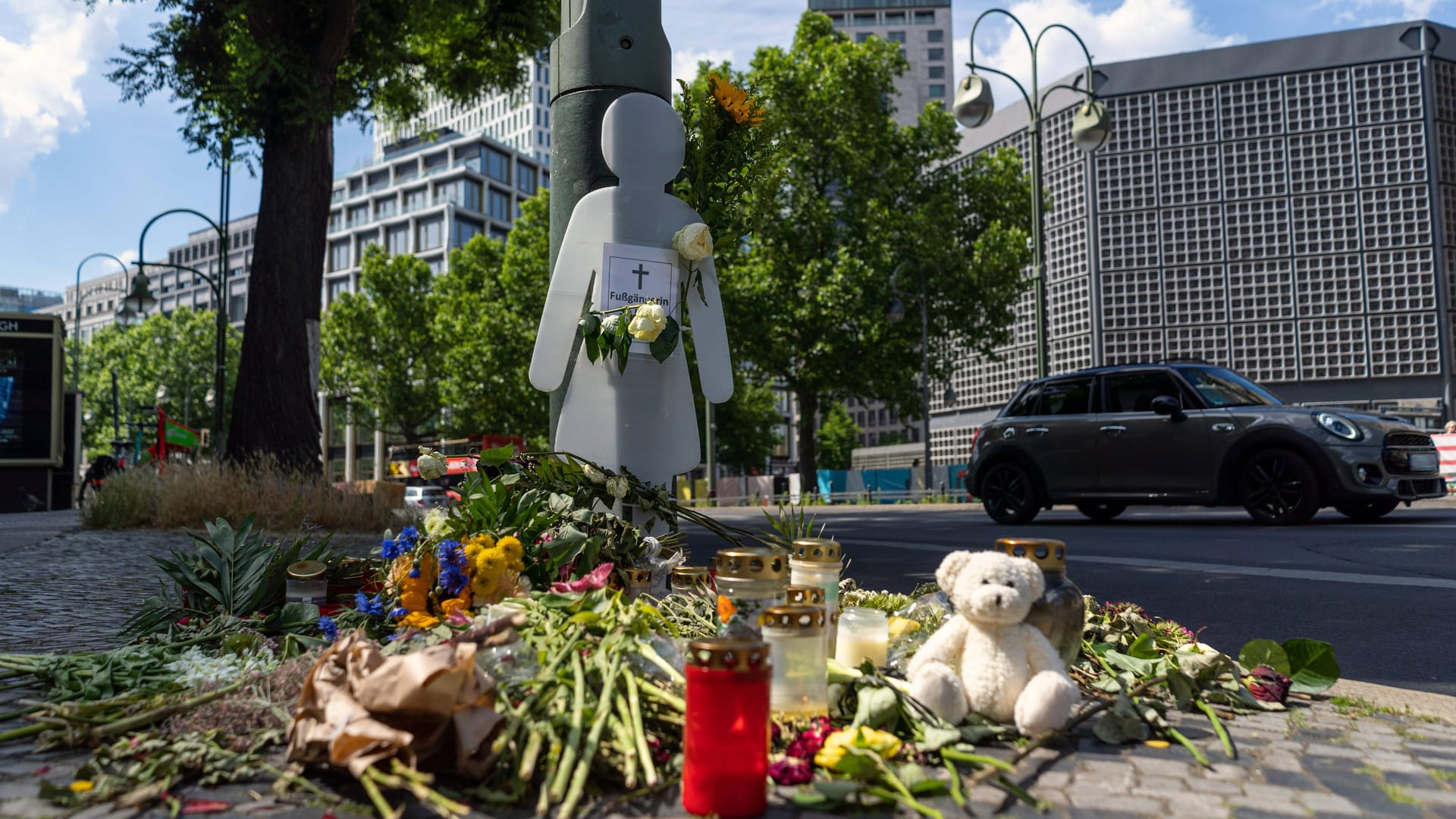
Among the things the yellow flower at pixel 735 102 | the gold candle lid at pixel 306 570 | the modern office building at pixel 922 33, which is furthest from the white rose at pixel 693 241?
the modern office building at pixel 922 33

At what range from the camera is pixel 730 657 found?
5.57 ft

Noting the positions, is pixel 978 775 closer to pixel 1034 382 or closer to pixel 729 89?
pixel 729 89

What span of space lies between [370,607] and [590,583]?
708 mm

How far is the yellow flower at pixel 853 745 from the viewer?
188 centimetres

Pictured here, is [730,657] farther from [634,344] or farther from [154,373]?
[154,373]

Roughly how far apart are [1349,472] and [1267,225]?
4536 cm

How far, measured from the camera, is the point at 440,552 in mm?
2750

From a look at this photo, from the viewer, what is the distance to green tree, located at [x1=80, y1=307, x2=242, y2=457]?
60562mm

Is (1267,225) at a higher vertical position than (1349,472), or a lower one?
higher

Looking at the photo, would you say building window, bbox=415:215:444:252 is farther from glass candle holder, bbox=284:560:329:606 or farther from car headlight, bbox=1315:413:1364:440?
glass candle holder, bbox=284:560:329:606

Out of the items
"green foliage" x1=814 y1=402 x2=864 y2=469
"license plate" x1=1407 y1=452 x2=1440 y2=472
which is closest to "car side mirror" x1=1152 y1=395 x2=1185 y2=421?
"license plate" x1=1407 y1=452 x2=1440 y2=472

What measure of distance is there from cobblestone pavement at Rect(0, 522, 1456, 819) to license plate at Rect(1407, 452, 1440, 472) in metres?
8.20

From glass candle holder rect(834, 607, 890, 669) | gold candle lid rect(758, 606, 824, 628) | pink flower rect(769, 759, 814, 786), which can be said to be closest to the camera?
pink flower rect(769, 759, 814, 786)

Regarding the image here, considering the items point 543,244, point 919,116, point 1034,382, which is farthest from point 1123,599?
point 543,244
